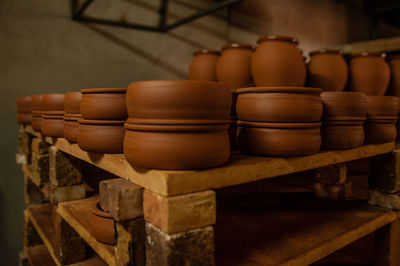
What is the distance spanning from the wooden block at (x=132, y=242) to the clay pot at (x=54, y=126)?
2.51 ft

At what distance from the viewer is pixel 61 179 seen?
1.47 meters

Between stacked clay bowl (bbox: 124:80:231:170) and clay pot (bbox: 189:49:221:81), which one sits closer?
stacked clay bowl (bbox: 124:80:231:170)

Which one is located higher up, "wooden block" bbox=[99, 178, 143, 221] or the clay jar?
the clay jar

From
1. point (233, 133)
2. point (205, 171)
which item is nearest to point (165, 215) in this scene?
point (205, 171)

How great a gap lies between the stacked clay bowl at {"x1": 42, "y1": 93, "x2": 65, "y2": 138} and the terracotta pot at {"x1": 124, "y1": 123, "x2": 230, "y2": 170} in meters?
0.80

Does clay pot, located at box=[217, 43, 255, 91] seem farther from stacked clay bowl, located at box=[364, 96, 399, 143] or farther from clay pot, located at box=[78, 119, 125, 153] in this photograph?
clay pot, located at box=[78, 119, 125, 153]

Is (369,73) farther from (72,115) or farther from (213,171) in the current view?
(72,115)

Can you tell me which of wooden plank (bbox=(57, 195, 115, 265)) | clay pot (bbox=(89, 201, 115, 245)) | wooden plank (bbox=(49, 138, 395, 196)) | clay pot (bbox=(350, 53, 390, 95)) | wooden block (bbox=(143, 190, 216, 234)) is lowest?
wooden plank (bbox=(57, 195, 115, 265))

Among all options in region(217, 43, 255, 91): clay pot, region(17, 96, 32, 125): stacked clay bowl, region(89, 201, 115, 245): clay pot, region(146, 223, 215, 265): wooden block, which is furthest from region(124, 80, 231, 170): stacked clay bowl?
region(17, 96, 32, 125): stacked clay bowl

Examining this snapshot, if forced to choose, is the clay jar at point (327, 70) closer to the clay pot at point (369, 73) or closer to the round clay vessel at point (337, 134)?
the clay pot at point (369, 73)

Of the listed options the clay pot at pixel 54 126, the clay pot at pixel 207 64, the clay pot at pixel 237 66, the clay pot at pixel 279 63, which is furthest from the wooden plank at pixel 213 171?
the clay pot at pixel 207 64

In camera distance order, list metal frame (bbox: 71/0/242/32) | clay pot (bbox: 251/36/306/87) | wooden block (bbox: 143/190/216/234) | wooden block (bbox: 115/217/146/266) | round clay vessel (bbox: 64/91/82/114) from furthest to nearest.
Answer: metal frame (bbox: 71/0/242/32)
clay pot (bbox: 251/36/306/87)
round clay vessel (bbox: 64/91/82/114)
wooden block (bbox: 115/217/146/266)
wooden block (bbox: 143/190/216/234)

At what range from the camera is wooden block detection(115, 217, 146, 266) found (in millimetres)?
840

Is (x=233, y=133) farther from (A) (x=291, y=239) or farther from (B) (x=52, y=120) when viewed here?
(B) (x=52, y=120)
